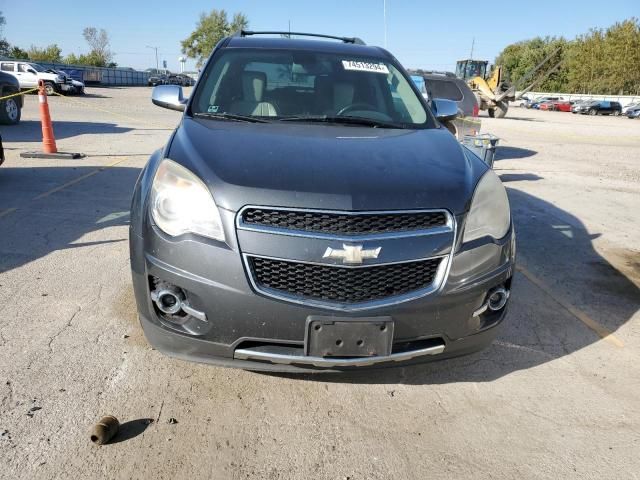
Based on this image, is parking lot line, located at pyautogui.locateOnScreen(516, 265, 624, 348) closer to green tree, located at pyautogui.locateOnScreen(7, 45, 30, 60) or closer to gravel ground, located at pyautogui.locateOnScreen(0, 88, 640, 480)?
gravel ground, located at pyautogui.locateOnScreen(0, 88, 640, 480)

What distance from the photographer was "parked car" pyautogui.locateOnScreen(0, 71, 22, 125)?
40.3 ft

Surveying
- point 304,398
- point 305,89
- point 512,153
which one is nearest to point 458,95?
point 512,153

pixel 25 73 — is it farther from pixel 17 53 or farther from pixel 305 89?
pixel 17 53

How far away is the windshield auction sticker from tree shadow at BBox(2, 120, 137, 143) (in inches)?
369

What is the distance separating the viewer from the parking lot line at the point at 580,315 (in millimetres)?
3546

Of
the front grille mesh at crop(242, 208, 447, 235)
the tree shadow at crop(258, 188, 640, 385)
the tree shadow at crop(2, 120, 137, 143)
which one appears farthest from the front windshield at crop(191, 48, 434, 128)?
the tree shadow at crop(2, 120, 137, 143)

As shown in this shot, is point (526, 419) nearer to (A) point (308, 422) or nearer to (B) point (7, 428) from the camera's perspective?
(A) point (308, 422)

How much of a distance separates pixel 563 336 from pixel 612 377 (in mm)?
494

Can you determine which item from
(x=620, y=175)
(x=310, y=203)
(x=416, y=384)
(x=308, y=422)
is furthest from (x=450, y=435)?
(x=620, y=175)

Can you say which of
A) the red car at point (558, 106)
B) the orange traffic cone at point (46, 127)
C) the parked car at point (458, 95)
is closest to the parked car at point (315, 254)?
the parked car at point (458, 95)

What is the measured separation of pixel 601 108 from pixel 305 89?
53672 mm

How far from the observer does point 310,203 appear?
2.21 metres

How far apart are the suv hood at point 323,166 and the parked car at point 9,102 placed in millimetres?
11761

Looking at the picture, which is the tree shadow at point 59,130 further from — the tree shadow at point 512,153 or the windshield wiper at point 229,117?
the tree shadow at point 512,153
